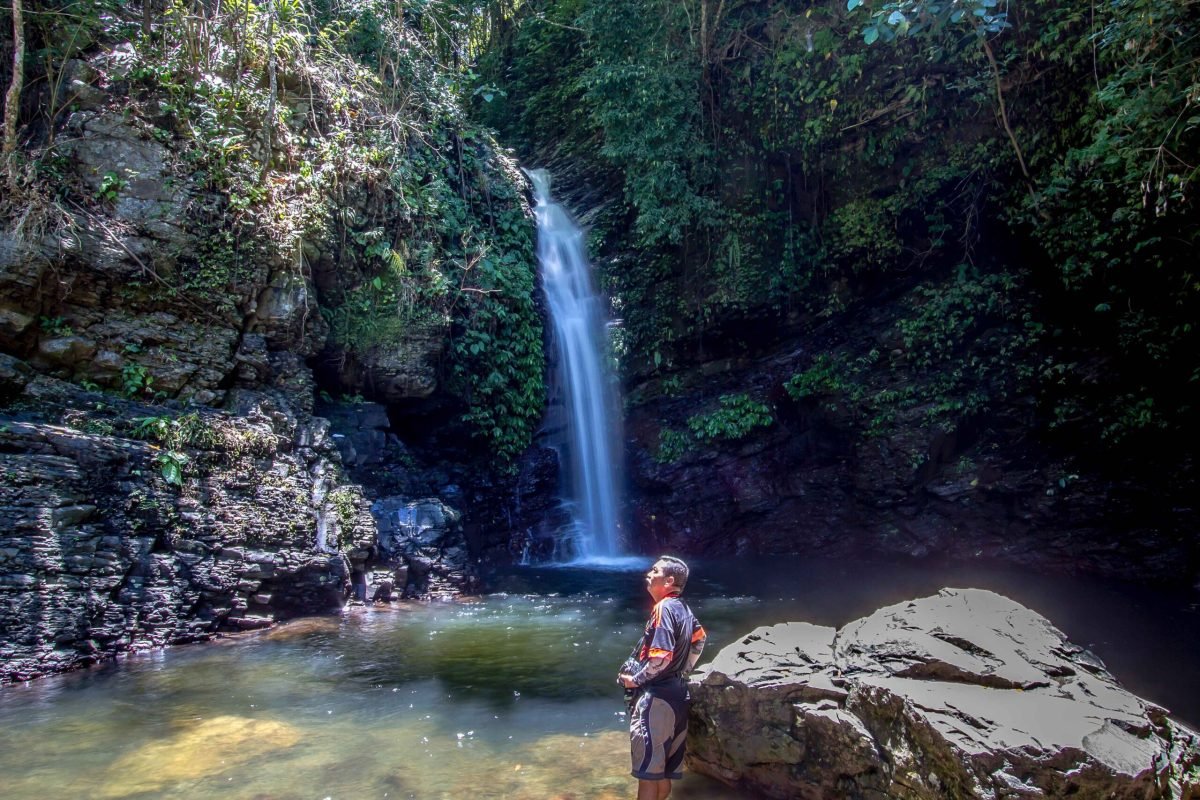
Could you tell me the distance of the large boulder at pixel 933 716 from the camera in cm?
293

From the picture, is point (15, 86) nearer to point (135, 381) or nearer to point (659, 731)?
point (135, 381)

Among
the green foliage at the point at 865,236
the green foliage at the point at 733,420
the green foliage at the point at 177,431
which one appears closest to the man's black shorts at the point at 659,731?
the green foliage at the point at 177,431

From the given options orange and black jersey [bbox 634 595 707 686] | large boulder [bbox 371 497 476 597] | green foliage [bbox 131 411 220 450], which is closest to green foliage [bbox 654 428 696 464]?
large boulder [bbox 371 497 476 597]

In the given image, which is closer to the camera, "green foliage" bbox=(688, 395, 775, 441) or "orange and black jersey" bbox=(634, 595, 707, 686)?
"orange and black jersey" bbox=(634, 595, 707, 686)

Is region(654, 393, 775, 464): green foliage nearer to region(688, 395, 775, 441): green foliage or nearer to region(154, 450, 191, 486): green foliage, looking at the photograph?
region(688, 395, 775, 441): green foliage

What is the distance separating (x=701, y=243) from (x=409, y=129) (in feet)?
16.1

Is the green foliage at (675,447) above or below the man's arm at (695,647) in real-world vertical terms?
above

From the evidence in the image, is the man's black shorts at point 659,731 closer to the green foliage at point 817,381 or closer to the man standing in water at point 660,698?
the man standing in water at point 660,698

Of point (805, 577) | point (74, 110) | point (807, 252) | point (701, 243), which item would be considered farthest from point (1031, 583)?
point (74, 110)

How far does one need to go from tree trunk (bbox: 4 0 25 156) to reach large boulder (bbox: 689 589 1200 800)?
8.55 m

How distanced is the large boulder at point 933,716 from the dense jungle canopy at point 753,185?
5375 mm

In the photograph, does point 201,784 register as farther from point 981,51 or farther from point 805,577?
point 981,51

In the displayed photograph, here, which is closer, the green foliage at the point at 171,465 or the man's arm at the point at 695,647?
the man's arm at the point at 695,647

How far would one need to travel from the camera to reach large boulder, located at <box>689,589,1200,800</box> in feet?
9.62
